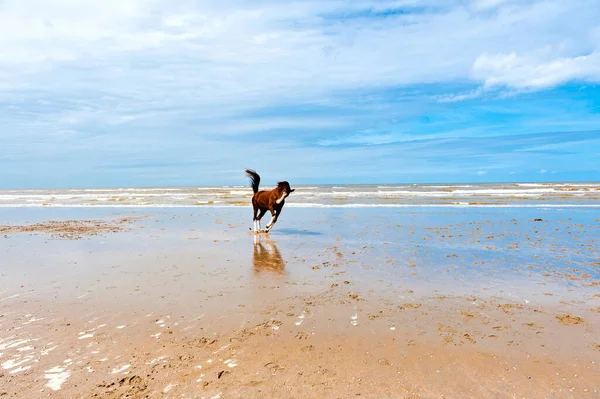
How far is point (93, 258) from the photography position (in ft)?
31.8

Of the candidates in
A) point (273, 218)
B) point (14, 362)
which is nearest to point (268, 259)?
point (273, 218)

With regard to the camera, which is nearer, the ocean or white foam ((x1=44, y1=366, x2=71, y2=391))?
white foam ((x1=44, y1=366, x2=71, y2=391))

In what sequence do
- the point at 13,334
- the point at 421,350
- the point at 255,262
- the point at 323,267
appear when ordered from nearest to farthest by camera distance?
the point at 421,350 < the point at 13,334 < the point at 323,267 < the point at 255,262

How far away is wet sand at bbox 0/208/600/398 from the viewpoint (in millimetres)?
3781

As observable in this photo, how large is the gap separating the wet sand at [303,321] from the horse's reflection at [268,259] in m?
0.07

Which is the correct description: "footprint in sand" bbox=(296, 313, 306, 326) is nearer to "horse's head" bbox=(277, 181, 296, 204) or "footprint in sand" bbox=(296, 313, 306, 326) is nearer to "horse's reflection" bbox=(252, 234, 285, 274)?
"horse's reflection" bbox=(252, 234, 285, 274)

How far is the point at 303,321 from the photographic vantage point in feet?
17.5

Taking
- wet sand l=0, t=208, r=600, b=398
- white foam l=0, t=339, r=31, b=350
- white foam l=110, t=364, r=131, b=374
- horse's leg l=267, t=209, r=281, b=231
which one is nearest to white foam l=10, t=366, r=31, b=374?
wet sand l=0, t=208, r=600, b=398

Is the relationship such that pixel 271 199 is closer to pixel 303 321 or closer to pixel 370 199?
pixel 303 321

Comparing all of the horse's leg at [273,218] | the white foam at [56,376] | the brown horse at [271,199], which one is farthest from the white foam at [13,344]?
the horse's leg at [273,218]

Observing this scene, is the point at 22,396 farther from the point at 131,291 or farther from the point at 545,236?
the point at 545,236

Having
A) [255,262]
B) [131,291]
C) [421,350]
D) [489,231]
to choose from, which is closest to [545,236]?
[489,231]

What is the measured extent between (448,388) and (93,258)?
345 inches

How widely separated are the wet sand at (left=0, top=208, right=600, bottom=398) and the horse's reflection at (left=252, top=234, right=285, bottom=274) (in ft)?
0.23
